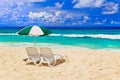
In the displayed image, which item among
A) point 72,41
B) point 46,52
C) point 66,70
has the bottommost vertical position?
point 72,41

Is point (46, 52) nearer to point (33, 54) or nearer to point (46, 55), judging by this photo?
point (46, 55)

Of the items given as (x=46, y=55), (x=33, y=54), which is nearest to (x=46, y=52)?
(x=46, y=55)

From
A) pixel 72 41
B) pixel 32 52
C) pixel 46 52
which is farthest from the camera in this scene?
pixel 72 41

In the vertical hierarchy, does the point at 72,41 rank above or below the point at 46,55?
below

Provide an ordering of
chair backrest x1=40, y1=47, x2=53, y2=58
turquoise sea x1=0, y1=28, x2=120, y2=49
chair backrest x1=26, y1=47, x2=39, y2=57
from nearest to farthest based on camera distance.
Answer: chair backrest x1=40, y1=47, x2=53, y2=58 < chair backrest x1=26, y1=47, x2=39, y2=57 < turquoise sea x1=0, y1=28, x2=120, y2=49

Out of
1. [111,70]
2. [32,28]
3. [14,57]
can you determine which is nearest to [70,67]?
[111,70]

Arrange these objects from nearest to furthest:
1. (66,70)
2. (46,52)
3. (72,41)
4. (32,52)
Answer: (66,70), (46,52), (32,52), (72,41)

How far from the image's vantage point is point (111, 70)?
10336 millimetres

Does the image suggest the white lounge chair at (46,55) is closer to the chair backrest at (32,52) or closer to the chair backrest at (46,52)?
the chair backrest at (46,52)

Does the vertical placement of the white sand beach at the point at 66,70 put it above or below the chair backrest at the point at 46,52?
below

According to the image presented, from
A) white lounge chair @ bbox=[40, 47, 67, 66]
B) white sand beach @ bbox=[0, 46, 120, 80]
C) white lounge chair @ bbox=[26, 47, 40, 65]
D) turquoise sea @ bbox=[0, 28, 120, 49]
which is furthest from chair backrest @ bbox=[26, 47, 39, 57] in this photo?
turquoise sea @ bbox=[0, 28, 120, 49]

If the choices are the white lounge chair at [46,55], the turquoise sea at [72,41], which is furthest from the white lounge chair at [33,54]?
the turquoise sea at [72,41]

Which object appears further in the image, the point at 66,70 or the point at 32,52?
the point at 32,52

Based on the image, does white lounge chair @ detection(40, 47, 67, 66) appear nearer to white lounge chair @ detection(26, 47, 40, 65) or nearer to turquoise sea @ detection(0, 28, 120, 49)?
white lounge chair @ detection(26, 47, 40, 65)
